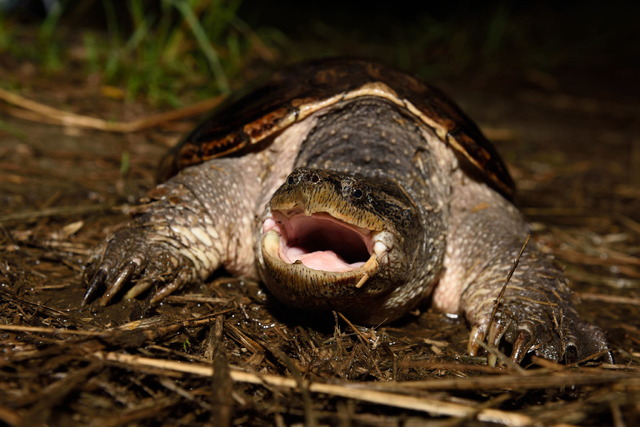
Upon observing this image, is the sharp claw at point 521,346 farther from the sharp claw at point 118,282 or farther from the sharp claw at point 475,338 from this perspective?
the sharp claw at point 118,282

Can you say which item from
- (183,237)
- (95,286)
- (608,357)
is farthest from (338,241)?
(608,357)

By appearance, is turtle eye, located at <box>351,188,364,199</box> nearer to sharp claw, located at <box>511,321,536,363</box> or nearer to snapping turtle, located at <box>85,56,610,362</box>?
snapping turtle, located at <box>85,56,610,362</box>

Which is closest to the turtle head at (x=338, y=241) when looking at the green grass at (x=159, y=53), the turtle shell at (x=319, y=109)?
the turtle shell at (x=319, y=109)

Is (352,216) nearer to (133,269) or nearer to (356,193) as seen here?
(356,193)

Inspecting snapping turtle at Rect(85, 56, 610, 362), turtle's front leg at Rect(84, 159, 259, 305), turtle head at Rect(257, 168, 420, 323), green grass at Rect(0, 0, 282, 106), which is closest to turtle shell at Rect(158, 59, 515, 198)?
snapping turtle at Rect(85, 56, 610, 362)

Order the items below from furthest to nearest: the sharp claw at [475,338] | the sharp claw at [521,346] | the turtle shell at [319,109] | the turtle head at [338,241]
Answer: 1. the turtle shell at [319,109]
2. the sharp claw at [475,338]
3. the sharp claw at [521,346]
4. the turtle head at [338,241]

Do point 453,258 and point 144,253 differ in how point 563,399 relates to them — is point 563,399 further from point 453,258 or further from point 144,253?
point 144,253
